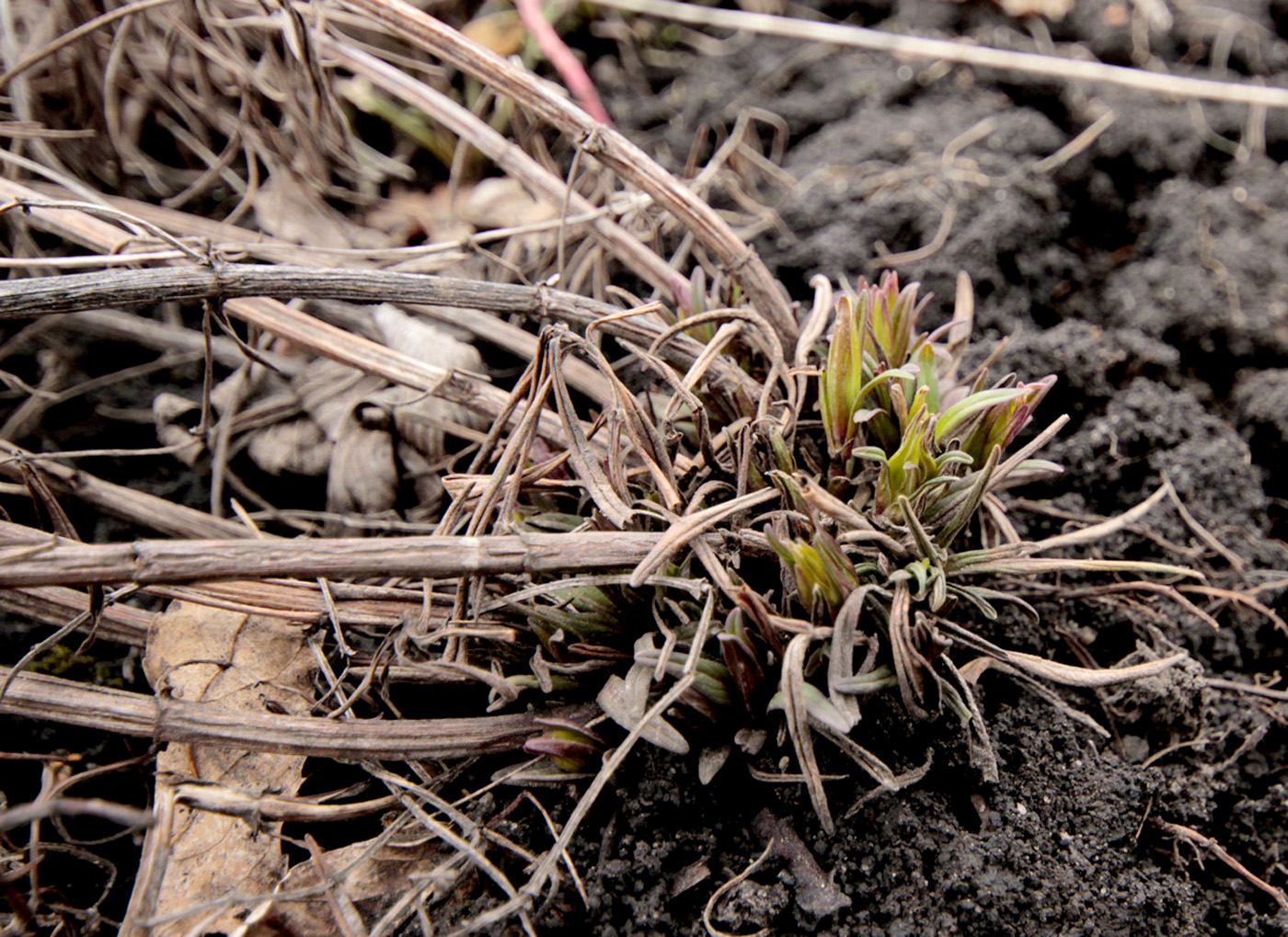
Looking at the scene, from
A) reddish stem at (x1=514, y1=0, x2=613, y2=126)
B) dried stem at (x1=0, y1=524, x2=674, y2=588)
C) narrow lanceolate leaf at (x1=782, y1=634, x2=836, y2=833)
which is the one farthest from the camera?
reddish stem at (x1=514, y1=0, x2=613, y2=126)

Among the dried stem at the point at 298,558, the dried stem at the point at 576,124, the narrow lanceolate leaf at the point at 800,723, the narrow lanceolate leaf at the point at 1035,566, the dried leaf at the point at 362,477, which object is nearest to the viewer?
the dried stem at the point at 298,558

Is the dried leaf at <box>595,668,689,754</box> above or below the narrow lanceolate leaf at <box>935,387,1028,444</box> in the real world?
below

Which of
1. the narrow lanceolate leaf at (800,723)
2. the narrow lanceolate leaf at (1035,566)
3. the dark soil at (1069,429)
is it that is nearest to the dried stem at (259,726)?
the dark soil at (1069,429)

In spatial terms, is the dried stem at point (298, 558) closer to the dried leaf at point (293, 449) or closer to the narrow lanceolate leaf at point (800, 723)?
the narrow lanceolate leaf at point (800, 723)

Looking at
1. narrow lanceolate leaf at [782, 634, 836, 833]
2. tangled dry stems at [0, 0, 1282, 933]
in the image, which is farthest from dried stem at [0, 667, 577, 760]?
narrow lanceolate leaf at [782, 634, 836, 833]

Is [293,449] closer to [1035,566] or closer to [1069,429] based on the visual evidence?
[1035,566]

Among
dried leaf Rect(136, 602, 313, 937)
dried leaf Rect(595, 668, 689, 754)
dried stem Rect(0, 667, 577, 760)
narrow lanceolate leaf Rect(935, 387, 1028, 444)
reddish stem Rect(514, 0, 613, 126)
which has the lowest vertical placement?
dried leaf Rect(136, 602, 313, 937)

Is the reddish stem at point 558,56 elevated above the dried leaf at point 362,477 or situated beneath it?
elevated above

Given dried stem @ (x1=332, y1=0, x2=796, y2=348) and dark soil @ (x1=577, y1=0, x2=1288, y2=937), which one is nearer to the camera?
dark soil @ (x1=577, y1=0, x2=1288, y2=937)

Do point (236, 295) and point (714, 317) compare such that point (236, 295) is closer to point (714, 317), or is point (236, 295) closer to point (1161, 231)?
point (714, 317)

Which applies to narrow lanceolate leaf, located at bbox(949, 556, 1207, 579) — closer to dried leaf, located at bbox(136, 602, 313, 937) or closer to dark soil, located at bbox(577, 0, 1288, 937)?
dark soil, located at bbox(577, 0, 1288, 937)
